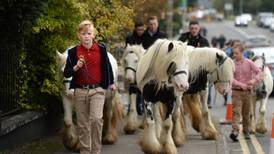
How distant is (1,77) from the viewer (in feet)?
34.0

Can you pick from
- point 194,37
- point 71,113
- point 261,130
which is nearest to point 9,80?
point 71,113

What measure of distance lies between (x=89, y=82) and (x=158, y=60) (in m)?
1.42

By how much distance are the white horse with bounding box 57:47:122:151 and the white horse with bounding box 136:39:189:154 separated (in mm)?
876

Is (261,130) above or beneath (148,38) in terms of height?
beneath

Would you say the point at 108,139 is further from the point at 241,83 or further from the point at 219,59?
the point at 241,83

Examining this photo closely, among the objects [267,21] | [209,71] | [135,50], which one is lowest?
[209,71]

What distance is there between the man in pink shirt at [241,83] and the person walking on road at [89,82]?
3.82 m

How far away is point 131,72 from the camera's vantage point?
1258 cm

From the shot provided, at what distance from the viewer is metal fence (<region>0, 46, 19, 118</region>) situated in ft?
34.3

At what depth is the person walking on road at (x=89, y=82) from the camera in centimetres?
885

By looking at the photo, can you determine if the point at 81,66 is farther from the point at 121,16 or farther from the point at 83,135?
the point at 121,16

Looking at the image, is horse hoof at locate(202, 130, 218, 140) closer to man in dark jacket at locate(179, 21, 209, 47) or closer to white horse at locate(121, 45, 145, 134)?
white horse at locate(121, 45, 145, 134)

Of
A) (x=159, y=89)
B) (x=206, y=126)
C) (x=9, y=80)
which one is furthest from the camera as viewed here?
(x=206, y=126)

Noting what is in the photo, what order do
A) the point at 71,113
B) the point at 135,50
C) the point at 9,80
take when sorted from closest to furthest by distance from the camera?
the point at 71,113
the point at 9,80
the point at 135,50
